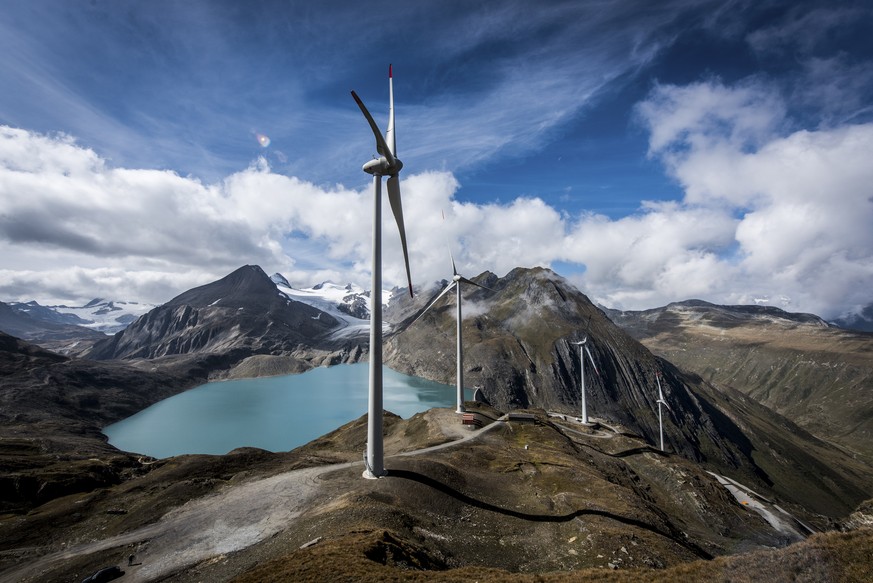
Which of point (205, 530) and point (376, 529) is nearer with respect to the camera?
point (376, 529)

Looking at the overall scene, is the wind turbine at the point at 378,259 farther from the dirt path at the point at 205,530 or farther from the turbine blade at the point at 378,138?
the dirt path at the point at 205,530

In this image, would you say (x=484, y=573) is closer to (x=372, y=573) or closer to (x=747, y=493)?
(x=372, y=573)

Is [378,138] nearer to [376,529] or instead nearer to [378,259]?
[378,259]

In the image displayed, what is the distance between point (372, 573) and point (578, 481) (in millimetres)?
44796

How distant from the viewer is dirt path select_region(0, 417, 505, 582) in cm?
3219

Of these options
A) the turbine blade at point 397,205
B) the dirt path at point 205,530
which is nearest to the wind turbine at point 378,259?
the turbine blade at point 397,205

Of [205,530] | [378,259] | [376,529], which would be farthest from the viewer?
[378,259]

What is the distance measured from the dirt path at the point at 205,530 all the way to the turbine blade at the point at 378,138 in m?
35.4

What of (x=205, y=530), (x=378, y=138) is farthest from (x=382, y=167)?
(x=205, y=530)

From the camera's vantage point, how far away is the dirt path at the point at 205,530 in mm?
32188

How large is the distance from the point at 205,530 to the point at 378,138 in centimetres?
3926

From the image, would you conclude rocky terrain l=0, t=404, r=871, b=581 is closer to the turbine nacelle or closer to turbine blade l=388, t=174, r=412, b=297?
turbine blade l=388, t=174, r=412, b=297

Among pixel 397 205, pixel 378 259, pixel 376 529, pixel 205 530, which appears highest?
pixel 397 205

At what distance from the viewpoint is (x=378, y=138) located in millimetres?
39750
